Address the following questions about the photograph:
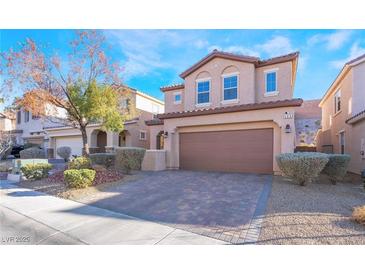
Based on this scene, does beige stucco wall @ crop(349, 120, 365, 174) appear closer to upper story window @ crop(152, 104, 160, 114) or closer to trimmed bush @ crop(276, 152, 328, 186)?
trimmed bush @ crop(276, 152, 328, 186)

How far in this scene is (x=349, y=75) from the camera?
12461mm

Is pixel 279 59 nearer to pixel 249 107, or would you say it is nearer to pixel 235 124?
pixel 249 107

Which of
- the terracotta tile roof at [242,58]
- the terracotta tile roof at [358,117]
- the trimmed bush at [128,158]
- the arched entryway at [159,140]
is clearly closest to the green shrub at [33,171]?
the trimmed bush at [128,158]

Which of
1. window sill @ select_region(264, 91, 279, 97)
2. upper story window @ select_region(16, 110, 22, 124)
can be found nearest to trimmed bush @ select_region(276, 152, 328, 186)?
window sill @ select_region(264, 91, 279, 97)

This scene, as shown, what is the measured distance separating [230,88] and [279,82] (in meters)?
2.90

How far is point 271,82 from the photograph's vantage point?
12617 mm

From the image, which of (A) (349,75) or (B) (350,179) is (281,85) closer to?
(A) (349,75)

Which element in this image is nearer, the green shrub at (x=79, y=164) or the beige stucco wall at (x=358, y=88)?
the green shrub at (x=79, y=164)

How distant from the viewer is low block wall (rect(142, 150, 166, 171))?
1262 centimetres

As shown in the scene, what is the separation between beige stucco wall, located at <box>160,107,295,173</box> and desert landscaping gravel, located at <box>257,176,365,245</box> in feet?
10.1

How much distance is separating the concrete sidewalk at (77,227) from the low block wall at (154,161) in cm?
629

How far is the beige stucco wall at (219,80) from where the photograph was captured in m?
12.7

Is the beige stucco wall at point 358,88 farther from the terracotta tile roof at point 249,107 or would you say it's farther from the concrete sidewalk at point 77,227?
the concrete sidewalk at point 77,227

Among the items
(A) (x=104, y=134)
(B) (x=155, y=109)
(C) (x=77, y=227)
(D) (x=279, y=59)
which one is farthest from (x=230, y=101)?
(A) (x=104, y=134)
